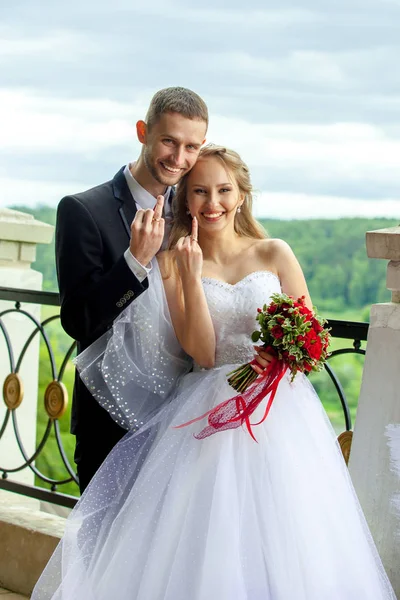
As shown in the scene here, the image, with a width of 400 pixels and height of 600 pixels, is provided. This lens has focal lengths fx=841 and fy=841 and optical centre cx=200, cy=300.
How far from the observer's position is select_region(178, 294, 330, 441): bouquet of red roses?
2.20m

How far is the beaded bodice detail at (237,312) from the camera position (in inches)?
96.6

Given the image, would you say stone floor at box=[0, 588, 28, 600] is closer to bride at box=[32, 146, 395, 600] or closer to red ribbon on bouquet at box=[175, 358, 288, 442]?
bride at box=[32, 146, 395, 600]

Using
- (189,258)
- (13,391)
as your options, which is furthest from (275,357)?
(13,391)

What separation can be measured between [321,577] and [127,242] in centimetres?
107

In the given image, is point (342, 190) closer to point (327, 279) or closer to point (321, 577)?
point (327, 279)

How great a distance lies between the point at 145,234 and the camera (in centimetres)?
227

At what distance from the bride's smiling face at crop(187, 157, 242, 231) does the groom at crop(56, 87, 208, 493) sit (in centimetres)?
6

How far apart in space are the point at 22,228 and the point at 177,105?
2686 millimetres

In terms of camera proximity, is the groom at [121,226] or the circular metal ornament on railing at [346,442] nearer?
the groom at [121,226]

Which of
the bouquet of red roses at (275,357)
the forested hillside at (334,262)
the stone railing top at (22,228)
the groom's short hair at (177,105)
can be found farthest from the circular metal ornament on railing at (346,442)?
the forested hillside at (334,262)

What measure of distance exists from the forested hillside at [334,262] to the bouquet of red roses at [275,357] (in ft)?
58.9

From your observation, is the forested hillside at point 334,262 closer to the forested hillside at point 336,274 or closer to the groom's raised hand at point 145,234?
the forested hillside at point 336,274

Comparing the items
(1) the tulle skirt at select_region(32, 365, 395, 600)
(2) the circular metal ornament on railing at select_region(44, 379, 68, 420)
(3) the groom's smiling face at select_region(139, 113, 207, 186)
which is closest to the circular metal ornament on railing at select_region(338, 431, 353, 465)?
(1) the tulle skirt at select_region(32, 365, 395, 600)

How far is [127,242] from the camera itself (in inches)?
97.5
